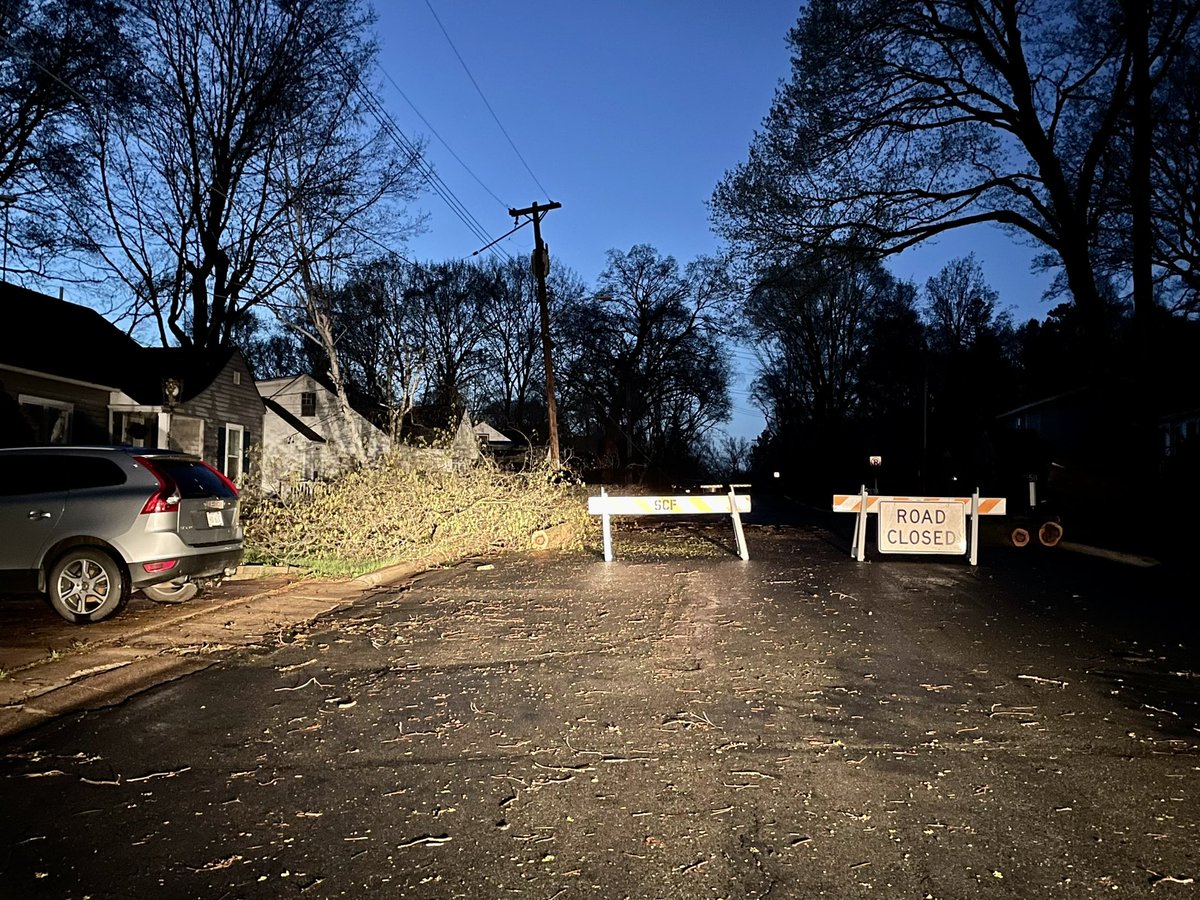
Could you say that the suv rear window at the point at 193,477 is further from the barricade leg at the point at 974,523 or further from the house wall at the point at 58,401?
the barricade leg at the point at 974,523

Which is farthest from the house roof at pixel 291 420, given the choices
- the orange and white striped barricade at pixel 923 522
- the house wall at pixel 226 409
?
the orange and white striped barricade at pixel 923 522

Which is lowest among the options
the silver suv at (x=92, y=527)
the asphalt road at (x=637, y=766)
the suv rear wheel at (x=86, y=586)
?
the asphalt road at (x=637, y=766)

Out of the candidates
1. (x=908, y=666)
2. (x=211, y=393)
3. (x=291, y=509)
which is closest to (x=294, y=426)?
(x=211, y=393)

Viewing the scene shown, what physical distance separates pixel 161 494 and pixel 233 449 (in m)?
22.1

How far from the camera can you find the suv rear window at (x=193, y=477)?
Result: 338 inches

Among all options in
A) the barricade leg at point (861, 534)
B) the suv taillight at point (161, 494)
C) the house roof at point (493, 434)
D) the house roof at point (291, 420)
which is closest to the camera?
the suv taillight at point (161, 494)

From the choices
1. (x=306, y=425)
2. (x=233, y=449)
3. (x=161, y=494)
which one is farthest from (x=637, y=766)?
(x=306, y=425)

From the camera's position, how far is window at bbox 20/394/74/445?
18.7 metres

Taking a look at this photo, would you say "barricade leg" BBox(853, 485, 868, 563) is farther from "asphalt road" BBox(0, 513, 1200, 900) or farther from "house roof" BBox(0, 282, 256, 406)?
"house roof" BBox(0, 282, 256, 406)

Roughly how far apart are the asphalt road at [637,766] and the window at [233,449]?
22.0 metres

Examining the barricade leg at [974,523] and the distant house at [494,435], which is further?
the distant house at [494,435]

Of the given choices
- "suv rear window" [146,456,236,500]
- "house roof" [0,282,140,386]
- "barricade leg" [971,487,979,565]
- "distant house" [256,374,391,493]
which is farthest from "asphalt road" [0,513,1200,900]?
"distant house" [256,374,391,493]

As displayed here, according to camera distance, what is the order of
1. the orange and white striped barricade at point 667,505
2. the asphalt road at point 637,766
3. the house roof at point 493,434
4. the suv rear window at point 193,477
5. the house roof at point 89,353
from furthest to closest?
1. the house roof at point 493,434
2. the house roof at point 89,353
3. the orange and white striped barricade at point 667,505
4. the suv rear window at point 193,477
5. the asphalt road at point 637,766

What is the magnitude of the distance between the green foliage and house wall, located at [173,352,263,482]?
11.3 meters
